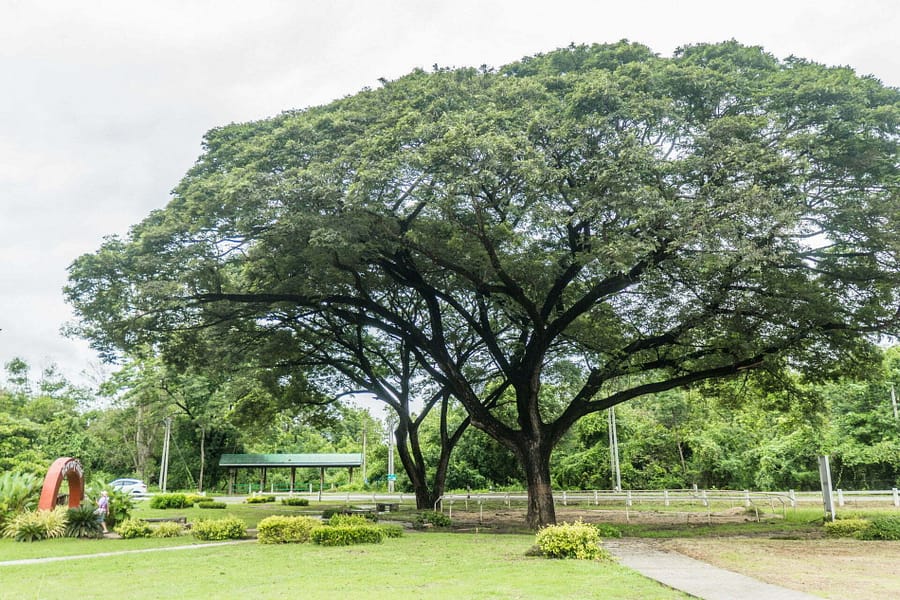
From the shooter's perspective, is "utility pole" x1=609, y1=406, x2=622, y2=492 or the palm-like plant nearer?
the palm-like plant

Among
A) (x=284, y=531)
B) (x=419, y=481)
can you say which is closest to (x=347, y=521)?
(x=284, y=531)

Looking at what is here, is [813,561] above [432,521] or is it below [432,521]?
above

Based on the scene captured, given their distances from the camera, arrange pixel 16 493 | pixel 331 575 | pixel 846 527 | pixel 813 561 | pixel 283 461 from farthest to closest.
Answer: pixel 283 461
pixel 16 493
pixel 846 527
pixel 813 561
pixel 331 575

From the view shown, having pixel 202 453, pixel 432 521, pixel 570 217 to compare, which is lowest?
pixel 432 521

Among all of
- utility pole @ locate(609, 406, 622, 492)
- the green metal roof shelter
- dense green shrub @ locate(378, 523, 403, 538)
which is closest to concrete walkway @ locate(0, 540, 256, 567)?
dense green shrub @ locate(378, 523, 403, 538)

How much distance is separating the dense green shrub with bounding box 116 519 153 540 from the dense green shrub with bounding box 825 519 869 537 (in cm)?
1632

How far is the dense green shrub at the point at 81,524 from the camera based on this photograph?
1571 centimetres

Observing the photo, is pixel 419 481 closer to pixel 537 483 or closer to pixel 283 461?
pixel 537 483

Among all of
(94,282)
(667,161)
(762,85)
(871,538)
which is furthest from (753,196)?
(94,282)

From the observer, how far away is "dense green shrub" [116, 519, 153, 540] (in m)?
15.7

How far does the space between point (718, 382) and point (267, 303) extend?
14595mm

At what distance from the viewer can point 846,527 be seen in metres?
14.7

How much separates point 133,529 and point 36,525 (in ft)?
6.74

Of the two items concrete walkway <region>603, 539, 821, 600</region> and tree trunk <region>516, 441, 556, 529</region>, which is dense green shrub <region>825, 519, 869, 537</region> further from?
tree trunk <region>516, 441, 556, 529</region>
